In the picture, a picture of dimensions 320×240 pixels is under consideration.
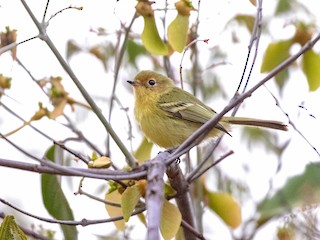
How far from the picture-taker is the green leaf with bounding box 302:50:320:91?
118 inches

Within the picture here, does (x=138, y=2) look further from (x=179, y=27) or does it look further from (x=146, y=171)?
(x=146, y=171)

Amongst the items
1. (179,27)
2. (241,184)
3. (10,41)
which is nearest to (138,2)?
(179,27)

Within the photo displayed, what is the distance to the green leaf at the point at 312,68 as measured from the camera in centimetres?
299

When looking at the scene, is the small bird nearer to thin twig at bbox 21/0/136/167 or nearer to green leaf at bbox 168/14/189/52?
green leaf at bbox 168/14/189/52

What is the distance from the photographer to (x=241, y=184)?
399cm

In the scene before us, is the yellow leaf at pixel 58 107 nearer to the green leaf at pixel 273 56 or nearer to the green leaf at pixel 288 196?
the green leaf at pixel 273 56

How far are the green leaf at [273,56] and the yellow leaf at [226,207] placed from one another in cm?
60

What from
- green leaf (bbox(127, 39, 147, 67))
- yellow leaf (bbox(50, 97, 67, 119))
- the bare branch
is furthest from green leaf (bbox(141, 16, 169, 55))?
the bare branch

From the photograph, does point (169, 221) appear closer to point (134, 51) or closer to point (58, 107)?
point (58, 107)

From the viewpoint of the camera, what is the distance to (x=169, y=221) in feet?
7.44

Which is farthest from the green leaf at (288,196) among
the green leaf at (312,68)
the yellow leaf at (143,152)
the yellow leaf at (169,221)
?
the yellow leaf at (169,221)

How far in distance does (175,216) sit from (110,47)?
1.77 metres

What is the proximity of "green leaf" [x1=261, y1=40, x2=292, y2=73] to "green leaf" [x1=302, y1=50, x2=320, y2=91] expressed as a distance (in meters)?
0.11

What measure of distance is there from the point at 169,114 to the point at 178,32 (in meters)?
0.78
